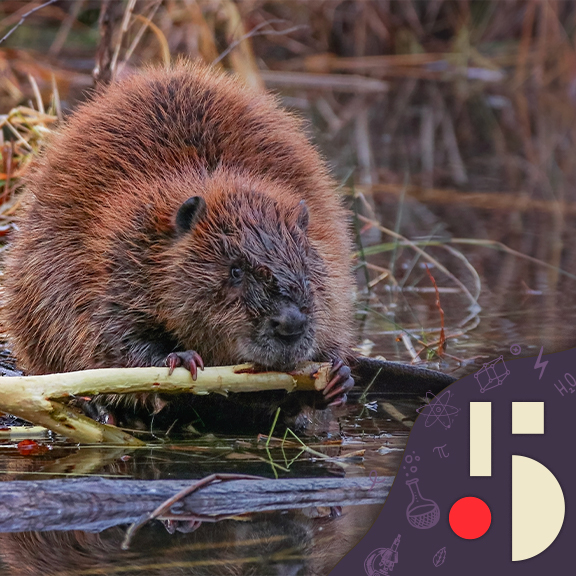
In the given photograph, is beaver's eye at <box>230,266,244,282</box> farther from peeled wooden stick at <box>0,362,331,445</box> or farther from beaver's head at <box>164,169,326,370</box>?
peeled wooden stick at <box>0,362,331,445</box>

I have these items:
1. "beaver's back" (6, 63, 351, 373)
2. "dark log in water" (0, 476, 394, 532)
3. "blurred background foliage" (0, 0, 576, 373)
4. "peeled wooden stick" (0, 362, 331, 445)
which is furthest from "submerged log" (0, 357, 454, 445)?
"blurred background foliage" (0, 0, 576, 373)

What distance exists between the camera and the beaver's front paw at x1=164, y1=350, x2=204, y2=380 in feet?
9.37

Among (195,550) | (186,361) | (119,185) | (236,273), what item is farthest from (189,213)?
(195,550)

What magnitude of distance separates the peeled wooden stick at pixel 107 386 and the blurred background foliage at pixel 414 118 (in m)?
1.02

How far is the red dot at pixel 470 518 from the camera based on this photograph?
2.30m

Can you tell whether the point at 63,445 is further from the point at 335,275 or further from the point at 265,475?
the point at 335,275

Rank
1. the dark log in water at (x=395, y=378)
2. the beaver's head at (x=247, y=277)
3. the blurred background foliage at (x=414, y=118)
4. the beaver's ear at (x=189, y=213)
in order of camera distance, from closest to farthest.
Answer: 1. the beaver's head at (x=247, y=277)
2. the beaver's ear at (x=189, y=213)
3. the dark log in water at (x=395, y=378)
4. the blurred background foliage at (x=414, y=118)

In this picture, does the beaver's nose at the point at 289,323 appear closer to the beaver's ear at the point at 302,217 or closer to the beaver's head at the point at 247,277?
the beaver's head at the point at 247,277

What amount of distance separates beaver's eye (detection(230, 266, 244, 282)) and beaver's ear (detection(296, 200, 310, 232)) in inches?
9.6

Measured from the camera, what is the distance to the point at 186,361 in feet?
9.45

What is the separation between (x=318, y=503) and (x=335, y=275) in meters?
0.96

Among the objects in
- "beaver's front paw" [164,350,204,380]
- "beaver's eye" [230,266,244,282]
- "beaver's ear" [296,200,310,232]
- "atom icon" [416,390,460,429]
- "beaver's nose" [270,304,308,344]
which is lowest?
"atom icon" [416,390,460,429]

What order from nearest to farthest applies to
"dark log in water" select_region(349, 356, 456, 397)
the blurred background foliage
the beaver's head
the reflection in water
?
the reflection in water, the beaver's head, "dark log in water" select_region(349, 356, 456, 397), the blurred background foliage

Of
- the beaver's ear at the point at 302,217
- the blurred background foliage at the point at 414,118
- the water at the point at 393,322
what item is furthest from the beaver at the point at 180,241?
the blurred background foliage at the point at 414,118
